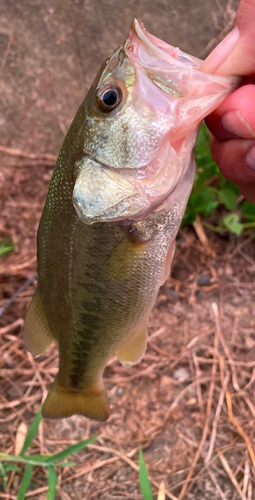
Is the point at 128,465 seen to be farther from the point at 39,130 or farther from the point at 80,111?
the point at 39,130

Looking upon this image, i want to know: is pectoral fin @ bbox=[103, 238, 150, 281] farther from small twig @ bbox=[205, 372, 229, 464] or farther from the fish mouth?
small twig @ bbox=[205, 372, 229, 464]

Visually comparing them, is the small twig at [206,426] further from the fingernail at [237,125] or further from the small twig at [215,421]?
the fingernail at [237,125]

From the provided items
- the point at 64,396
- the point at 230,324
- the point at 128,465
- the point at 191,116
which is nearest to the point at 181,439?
the point at 128,465

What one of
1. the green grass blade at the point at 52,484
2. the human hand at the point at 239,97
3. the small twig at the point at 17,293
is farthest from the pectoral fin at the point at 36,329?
the small twig at the point at 17,293

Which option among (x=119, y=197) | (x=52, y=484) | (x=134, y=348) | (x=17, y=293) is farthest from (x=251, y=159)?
(x=17, y=293)

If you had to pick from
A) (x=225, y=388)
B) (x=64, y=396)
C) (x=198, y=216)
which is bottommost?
(x=225, y=388)

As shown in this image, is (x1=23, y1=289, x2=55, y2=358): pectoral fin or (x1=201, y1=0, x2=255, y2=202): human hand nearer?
(x1=201, y1=0, x2=255, y2=202): human hand

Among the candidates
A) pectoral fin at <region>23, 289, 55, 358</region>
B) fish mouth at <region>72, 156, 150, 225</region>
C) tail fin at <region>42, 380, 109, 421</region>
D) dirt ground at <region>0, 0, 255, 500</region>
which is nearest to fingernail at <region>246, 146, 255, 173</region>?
fish mouth at <region>72, 156, 150, 225</region>
